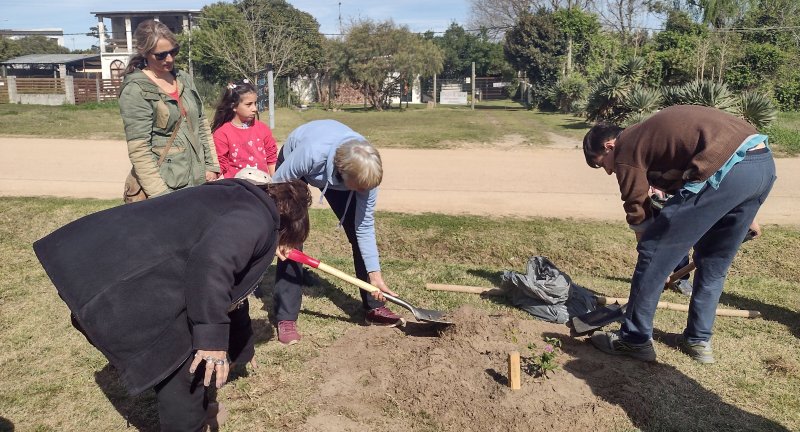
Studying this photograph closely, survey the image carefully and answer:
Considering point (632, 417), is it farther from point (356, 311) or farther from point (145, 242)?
point (145, 242)

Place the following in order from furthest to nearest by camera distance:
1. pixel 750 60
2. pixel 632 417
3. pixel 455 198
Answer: pixel 750 60 < pixel 455 198 < pixel 632 417

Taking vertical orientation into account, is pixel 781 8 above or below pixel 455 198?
above

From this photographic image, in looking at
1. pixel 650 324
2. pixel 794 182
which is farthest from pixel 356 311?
pixel 794 182

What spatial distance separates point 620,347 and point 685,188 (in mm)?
1068

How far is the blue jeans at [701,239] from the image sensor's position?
3324 millimetres

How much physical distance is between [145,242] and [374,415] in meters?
1.62

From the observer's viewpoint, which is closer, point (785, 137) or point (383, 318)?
point (383, 318)

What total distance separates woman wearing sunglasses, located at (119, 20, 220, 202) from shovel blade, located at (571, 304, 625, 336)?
8.92ft

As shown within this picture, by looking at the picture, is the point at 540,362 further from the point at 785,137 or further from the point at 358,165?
the point at 785,137

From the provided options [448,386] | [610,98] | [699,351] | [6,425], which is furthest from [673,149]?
[610,98]

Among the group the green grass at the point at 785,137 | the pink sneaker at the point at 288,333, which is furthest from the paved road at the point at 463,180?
the pink sneaker at the point at 288,333

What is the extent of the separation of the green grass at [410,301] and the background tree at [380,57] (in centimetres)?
2238

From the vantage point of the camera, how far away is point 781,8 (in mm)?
29625

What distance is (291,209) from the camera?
250cm
